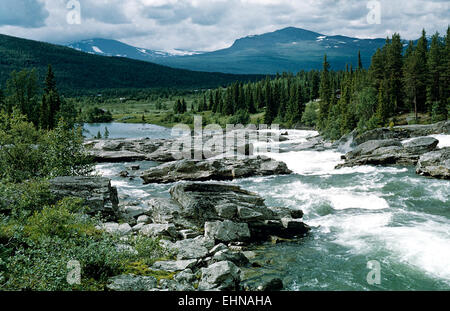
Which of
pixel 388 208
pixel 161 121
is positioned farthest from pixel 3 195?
pixel 161 121

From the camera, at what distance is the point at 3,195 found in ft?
49.6

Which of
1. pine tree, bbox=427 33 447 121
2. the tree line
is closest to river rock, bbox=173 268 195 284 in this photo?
the tree line

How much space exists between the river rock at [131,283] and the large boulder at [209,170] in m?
25.9

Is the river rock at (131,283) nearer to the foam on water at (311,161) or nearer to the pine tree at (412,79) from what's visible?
the foam on water at (311,161)

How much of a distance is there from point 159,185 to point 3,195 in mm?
19777

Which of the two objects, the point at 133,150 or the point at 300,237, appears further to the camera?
the point at 133,150

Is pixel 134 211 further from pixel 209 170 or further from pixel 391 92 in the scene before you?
pixel 391 92

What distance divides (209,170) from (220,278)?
2598 centimetres

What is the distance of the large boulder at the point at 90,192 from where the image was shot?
764 inches

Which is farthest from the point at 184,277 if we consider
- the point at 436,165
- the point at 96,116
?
the point at 96,116

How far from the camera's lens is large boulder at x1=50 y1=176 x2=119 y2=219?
19.4 m

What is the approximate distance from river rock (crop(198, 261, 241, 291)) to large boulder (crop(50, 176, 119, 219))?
9.95 meters

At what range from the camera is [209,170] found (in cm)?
3712

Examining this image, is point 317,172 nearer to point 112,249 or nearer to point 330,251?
point 330,251
